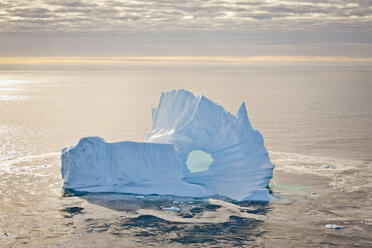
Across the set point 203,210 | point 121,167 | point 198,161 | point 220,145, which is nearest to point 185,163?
point 198,161

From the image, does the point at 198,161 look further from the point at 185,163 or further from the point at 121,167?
the point at 121,167

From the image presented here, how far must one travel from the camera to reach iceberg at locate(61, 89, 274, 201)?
1983cm

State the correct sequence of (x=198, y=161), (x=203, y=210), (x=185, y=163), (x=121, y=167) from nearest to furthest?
(x=203, y=210), (x=121, y=167), (x=185, y=163), (x=198, y=161)

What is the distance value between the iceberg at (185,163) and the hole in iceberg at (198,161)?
0.37 ft

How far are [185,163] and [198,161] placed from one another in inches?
59.4

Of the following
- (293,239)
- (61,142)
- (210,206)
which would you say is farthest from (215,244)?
(61,142)

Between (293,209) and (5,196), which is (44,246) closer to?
(5,196)

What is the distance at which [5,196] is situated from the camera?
62.7 feet

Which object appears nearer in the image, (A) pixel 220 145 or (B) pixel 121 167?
(B) pixel 121 167

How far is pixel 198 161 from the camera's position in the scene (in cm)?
2280

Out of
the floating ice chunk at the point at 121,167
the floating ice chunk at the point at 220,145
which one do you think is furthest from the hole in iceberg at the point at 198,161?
the floating ice chunk at the point at 121,167

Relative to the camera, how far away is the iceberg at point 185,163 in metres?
19.8

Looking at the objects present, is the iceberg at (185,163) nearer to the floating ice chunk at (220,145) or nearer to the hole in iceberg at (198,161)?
the floating ice chunk at (220,145)

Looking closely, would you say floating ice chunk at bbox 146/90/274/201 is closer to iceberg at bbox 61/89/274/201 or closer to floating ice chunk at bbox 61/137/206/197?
iceberg at bbox 61/89/274/201
